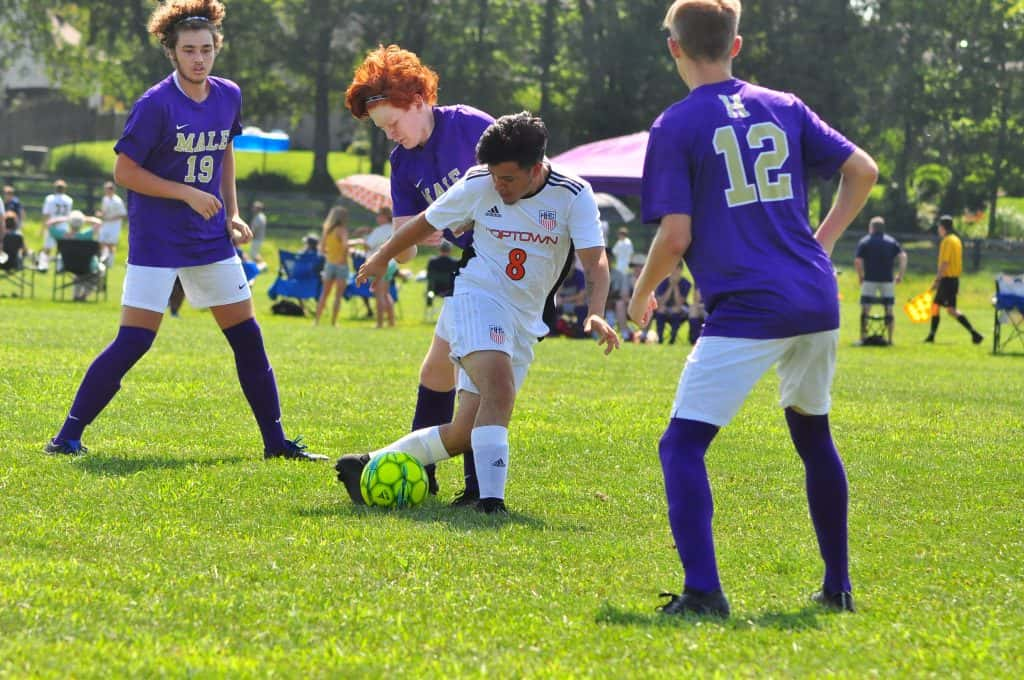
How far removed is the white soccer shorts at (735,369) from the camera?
4.71 m

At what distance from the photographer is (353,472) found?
666 centimetres

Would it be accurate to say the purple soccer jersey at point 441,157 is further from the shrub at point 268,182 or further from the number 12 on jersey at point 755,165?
the shrub at point 268,182

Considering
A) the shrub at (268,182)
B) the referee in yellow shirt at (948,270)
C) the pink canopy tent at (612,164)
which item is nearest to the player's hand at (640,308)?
the referee in yellow shirt at (948,270)

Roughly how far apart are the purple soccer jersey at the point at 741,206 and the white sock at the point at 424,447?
217 cm

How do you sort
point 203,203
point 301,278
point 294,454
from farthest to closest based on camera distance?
1. point 301,278
2. point 294,454
3. point 203,203

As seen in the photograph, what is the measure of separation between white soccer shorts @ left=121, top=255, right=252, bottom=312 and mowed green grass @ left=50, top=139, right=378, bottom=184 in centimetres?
5190

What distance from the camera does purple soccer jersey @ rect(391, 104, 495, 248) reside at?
6.80 m

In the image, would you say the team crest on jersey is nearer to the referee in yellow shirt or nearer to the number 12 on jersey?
the number 12 on jersey

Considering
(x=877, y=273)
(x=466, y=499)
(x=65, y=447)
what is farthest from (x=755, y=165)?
(x=877, y=273)

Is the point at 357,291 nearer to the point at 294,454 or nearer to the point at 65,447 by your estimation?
the point at 294,454

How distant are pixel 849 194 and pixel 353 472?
2.69 meters

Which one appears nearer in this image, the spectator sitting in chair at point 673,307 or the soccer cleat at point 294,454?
the soccer cleat at point 294,454

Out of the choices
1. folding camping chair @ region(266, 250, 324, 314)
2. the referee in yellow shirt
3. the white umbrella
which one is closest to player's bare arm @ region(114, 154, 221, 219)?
folding camping chair @ region(266, 250, 324, 314)

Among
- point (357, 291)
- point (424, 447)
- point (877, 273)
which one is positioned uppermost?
point (877, 273)
